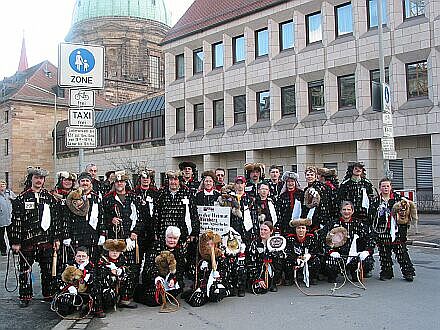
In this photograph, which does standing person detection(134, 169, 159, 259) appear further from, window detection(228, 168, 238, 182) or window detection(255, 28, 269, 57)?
window detection(228, 168, 238, 182)

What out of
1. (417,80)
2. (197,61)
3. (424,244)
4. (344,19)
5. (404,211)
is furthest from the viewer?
(197,61)

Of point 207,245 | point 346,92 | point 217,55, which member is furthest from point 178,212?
point 217,55

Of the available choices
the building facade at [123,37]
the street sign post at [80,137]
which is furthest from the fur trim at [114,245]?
the building facade at [123,37]

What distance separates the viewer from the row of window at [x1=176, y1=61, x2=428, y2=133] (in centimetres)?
2473

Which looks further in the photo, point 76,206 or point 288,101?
point 288,101

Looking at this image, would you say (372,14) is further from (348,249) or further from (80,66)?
(80,66)

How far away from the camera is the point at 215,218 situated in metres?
8.31

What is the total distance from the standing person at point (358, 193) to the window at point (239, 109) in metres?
23.2

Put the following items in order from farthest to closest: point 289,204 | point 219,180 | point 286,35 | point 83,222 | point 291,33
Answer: point 286,35 → point 291,33 → point 219,180 → point 289,204 → point 83,222

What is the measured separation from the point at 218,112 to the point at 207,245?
26631mm

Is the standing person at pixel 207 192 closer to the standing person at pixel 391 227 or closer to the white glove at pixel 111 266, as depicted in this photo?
the white glove at pixel 111 266

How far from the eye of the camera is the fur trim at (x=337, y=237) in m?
8.91

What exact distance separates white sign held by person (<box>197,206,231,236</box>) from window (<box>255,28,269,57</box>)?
24.1 m

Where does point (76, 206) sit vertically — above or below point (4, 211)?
above
